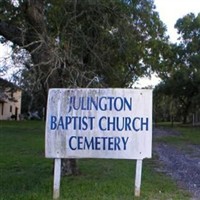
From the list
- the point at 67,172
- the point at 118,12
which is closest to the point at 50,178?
the point at 67,172

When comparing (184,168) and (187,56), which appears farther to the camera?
(187,56)

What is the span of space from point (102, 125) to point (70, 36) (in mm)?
4087

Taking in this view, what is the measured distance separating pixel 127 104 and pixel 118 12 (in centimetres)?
511

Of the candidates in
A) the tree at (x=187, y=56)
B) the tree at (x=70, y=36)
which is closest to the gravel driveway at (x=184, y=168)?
the tree at (x=70, y=36)

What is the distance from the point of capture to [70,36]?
41.5 feet

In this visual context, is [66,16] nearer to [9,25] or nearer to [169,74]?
[9,25]

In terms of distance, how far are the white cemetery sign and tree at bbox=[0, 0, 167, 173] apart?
1659mm

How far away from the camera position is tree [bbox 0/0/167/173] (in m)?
11.5

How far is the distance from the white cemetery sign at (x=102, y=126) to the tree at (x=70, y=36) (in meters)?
1.66

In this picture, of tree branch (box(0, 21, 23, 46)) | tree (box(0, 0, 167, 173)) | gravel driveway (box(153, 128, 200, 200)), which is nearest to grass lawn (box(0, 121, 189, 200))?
gravel driveway (box(153, 128, 200, 200))

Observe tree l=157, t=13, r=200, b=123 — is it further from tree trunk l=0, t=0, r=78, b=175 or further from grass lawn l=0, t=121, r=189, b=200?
tree trunk l=0, t=0, r=78, b=175

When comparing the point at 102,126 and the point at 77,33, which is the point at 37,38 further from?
the point at 102,126

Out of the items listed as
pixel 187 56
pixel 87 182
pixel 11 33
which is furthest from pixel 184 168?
pixel 187 56

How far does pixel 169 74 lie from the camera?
59344 mm
